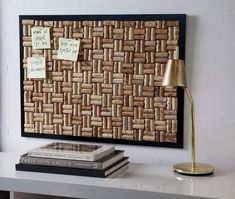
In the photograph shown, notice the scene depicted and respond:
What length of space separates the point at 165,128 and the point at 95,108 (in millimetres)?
311

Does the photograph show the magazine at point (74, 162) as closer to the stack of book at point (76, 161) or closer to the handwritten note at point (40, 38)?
the stack of book at point (76, 161)

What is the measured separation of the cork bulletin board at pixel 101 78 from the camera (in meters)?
1.84

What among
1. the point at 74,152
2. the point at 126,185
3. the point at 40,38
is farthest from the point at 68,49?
the point at 126,185

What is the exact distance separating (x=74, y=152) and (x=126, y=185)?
9.9 inches

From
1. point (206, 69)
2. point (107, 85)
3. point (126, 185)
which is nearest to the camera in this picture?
point (126, 185)

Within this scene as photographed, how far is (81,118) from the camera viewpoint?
1963mm

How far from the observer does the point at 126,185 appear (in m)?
1.55

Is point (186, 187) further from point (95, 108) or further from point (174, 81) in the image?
point (95, 108)

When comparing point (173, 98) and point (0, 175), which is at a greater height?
point (173, 98)

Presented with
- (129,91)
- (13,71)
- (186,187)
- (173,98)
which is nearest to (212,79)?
(173,98)

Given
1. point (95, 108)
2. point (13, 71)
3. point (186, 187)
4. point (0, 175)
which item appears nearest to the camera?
point (186, 187)

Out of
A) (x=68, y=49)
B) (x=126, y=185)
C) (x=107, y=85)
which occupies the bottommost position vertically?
(x=126, y=185)

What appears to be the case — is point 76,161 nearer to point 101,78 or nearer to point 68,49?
point 101,78

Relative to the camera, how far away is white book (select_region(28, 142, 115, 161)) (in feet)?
5.40
